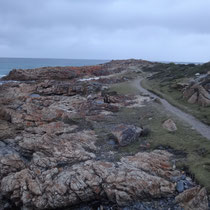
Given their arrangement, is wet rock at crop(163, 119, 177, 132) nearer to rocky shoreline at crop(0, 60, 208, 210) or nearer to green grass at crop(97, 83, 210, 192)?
green grass at crop(97, 83, 210, 192)

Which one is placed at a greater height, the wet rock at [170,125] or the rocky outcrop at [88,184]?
the wet rock at [170,125]

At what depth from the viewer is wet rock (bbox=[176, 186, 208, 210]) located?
8.80m

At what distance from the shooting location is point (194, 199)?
9039mm

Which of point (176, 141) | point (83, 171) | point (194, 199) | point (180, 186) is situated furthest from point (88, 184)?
point (176, 141)

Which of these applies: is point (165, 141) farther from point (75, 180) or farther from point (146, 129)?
point (75, 180)

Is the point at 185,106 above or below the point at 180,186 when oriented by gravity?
above

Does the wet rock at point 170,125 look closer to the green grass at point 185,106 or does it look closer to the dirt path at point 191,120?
the dirt path at point 191,120

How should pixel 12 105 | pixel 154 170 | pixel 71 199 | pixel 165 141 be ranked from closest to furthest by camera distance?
pixel 71 199, pixel 154 170, pixel 165 141, pixel 12 105

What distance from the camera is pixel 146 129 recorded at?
16781mm

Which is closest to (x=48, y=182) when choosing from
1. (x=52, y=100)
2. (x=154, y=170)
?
(x=154, y=170)

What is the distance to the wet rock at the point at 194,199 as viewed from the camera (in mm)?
8797

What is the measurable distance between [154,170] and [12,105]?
62.9ft

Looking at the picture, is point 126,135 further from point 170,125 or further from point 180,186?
point 180,186

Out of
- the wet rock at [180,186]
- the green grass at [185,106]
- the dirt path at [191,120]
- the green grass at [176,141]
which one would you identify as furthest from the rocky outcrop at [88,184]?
the green grass at [185,106]
